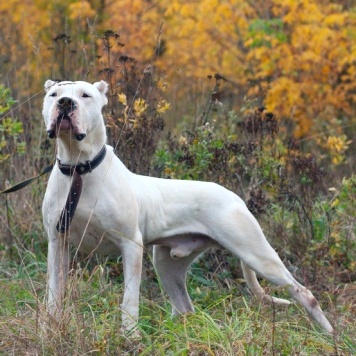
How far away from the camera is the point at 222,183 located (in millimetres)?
7020

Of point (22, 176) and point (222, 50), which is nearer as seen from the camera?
point (22, 176)

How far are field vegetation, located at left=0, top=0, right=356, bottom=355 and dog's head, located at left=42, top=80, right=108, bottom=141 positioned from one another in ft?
0.83

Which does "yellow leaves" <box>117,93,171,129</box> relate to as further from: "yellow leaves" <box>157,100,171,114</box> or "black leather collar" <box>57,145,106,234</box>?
"black leather collar" <box>57,145,106,234</box>

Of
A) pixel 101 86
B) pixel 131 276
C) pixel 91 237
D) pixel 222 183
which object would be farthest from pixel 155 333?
pixel 222 183

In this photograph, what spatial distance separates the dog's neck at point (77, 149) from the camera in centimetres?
531

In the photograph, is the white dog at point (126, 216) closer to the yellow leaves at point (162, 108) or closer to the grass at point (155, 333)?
the grass at point (155, 333)

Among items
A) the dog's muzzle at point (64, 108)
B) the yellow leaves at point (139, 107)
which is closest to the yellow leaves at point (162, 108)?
the yellow leaves at point (139, 107)

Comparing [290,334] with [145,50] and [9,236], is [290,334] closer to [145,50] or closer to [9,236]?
[9,236]

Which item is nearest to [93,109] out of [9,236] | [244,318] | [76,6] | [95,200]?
[95,200]

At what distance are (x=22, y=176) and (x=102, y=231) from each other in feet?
7.78

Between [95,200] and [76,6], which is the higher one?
[95,200]

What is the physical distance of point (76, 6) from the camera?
44.6 ft

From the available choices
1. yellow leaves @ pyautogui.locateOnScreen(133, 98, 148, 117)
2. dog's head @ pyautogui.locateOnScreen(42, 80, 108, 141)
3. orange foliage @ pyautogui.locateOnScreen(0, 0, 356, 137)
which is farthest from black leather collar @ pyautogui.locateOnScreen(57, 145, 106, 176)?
orange foliage @ pyautogui.locateOnScreen(0, 0, 356, 137)

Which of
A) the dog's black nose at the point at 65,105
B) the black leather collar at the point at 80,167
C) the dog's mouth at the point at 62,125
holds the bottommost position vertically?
the black leather collar at the point at 80,167
